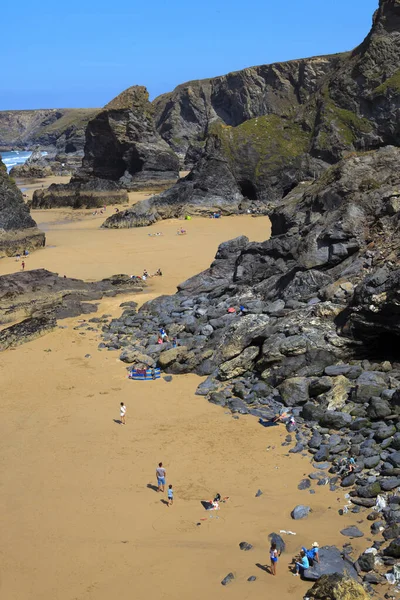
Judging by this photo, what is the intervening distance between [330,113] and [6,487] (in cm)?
5025

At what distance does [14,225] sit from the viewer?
4409 cm

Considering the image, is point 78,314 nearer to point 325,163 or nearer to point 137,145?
point 325,163

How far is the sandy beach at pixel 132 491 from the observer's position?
10844 mm

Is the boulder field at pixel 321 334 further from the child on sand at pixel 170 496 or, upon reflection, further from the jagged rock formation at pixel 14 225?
the jagged rock formation at pixel 14 225

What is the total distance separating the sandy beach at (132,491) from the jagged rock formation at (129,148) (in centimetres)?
5691

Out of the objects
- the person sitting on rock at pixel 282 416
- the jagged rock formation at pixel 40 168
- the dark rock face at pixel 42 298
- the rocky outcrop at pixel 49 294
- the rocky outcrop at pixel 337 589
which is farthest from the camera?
the jagged rock formation at pixel 40 168

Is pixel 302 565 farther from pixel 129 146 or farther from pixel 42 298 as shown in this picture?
pixel 129 146

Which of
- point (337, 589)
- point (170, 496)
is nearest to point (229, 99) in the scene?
point (170, 496)

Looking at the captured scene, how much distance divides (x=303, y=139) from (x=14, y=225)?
28.2 m

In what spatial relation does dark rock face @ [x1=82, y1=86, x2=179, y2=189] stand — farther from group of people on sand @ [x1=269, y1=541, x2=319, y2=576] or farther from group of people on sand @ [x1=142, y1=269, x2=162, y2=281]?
group of people on sand @ [x1=269, y1=541, x2=319, y2=576]

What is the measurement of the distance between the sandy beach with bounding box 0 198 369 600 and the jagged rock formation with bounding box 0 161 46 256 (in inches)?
837

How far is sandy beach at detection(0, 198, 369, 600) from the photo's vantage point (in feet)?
35.6

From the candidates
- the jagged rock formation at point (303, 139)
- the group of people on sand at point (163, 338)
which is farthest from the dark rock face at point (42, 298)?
the jagged rock formation at point (303, 139)

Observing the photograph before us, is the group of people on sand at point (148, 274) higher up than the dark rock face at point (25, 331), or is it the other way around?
the group of people on sand at point (148, 274)
